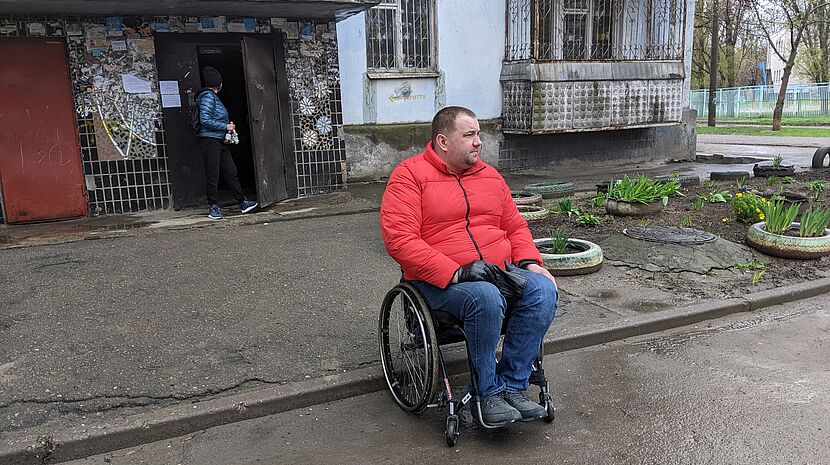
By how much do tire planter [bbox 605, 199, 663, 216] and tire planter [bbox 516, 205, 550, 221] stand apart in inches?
30.4

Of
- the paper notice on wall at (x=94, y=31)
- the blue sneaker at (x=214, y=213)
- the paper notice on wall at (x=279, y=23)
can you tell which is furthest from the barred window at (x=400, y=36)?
the paper notice on wall at (x=94, y=31)

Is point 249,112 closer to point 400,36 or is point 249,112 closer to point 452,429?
point 400,36

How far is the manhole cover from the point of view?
21.8 feet

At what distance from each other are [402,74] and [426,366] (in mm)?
8688

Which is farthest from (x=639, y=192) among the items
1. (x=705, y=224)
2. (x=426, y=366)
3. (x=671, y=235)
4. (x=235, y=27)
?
(x=235, y=27)

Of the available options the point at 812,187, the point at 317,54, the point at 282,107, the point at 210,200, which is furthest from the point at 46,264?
the point at 812,187

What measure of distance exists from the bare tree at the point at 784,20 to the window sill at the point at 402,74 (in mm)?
19468

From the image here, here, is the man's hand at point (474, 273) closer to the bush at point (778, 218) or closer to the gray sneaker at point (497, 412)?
the gray sneaker at point (497, 412)

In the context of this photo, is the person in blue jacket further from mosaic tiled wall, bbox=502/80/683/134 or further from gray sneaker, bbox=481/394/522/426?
gray sneaker, bbox=481/394/522/426

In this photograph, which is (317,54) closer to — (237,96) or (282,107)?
(282,107)

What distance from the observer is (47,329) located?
15.8 ft

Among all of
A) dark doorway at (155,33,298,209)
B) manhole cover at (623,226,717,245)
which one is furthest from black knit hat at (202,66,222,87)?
manhole cover at (623,226,717,245)

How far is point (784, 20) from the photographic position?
1231 inches

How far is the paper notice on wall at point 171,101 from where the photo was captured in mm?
8945
